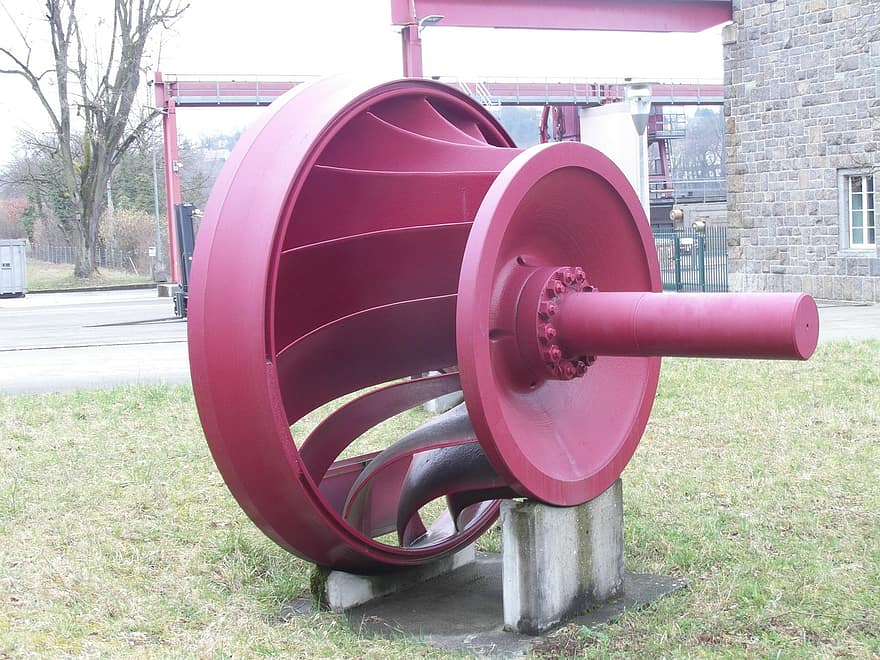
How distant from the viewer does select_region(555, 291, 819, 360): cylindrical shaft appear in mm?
3637

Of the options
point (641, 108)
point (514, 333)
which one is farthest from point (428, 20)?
point (514, 333)

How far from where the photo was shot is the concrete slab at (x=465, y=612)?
430 cm

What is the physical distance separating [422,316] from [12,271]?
30.4 metres

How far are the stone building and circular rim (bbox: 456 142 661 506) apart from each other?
43.5ft

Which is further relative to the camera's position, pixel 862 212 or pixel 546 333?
pixel 862 212

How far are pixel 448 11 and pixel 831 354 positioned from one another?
10393 mm

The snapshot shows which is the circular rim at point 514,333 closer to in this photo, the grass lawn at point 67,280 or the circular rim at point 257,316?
the circular rim at point 257,316

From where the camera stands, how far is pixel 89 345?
16.4m

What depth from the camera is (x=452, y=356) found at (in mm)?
5895

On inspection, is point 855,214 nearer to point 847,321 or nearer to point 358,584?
point 847,321

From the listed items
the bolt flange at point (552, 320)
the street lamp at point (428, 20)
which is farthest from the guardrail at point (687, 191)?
the bolt flange at point (552, 320)

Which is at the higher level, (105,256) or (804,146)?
(804,146)

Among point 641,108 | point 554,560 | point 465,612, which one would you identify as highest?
point 641,108

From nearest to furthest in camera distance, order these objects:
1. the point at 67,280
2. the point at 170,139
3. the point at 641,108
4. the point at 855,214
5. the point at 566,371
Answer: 1. the point at 566,371
2. the point at 641,108
3. the point at 855,214
4. the point at 170,139
5. the point at 67,280
